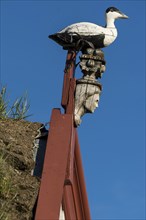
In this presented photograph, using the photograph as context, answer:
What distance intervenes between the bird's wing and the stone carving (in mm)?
204

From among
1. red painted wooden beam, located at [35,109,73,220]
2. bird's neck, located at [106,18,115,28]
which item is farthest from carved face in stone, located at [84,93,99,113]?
bird's neck, located at [106,18,115,28]

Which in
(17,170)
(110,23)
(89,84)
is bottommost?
(17,170)

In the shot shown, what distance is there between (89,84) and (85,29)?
0.68 meters

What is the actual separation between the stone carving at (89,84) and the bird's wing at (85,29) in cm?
20

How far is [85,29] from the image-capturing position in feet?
30.5

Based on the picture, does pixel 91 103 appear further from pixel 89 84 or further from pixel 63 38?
pixel 63 38

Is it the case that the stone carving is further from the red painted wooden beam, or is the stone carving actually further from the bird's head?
the bird's head

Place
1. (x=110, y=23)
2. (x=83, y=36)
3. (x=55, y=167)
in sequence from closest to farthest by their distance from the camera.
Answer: (x=55, y=167)
(x=83, y=36)
(x=110, y=23)

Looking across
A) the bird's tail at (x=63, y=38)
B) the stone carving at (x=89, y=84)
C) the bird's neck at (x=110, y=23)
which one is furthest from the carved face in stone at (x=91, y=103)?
the bird's neck at (x=110, y=23)

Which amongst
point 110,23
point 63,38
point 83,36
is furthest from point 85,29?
point 110,23

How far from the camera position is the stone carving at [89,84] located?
29.5 feet

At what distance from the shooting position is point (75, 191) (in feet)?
30.2

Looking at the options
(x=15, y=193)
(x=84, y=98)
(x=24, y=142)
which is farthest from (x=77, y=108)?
(x=15, y=193)

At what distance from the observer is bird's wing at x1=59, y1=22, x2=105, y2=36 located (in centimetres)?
925
